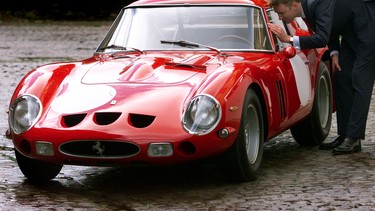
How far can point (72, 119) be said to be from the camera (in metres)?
6.63

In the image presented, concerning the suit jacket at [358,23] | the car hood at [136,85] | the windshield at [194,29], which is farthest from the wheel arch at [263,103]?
the suit jacket at [358,23]

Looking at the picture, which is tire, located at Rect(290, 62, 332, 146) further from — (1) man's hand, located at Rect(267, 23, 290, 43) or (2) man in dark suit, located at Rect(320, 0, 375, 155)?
(1) man's hand, located at Rect(267, 23, 290, 43)

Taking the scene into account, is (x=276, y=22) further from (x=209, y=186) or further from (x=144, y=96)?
(x=144, y=96)

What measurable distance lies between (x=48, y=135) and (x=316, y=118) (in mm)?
3057

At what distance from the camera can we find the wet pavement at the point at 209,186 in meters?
6.37

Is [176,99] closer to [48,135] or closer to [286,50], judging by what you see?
[48,135]

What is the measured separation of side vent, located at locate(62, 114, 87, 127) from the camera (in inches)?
259

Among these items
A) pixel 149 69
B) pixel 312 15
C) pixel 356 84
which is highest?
pixel 312 15

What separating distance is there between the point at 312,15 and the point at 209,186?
1.95m

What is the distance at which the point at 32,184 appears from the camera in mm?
7109

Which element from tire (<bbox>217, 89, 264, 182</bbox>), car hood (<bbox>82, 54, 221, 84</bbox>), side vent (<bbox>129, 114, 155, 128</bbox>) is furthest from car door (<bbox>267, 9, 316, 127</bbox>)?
side vent (<bbox>129, 114, 155, 128</bbox>)

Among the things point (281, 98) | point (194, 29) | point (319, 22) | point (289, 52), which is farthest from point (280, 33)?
point (194, 29)

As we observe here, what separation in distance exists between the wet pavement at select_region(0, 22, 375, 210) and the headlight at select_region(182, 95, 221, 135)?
46cm

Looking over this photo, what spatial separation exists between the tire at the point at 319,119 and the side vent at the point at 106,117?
8.76 feet
